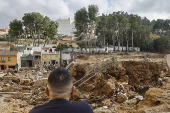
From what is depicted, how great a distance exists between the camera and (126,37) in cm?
3106

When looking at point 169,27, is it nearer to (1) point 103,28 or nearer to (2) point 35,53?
(1) point 103,28

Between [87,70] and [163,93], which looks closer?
[163,93]

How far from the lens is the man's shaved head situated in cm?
152

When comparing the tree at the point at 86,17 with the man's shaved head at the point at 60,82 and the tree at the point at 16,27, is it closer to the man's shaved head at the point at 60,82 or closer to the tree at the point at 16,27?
the tree at the point at 16,27

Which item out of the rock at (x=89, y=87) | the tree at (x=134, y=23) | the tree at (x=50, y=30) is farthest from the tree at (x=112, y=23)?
the rock at (x=89, y=87)

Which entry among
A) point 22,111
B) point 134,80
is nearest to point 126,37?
point 134,80

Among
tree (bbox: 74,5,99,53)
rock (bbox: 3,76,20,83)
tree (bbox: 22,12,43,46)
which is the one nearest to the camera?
rock (bbox: 3,76,20,83)

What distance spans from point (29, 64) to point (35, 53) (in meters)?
2.92

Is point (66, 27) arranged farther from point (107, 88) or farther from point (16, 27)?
point (107, 88)

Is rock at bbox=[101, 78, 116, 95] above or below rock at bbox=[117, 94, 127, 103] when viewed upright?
above

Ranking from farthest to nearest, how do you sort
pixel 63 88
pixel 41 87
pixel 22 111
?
pixel 41 87
pixel 22 111
pixel 63 88

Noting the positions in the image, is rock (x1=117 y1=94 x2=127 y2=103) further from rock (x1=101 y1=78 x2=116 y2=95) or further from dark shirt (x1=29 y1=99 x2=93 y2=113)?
dark shirt (x1=29 y1=99 x2=93 y2=113)

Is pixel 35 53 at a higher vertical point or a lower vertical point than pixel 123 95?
higher

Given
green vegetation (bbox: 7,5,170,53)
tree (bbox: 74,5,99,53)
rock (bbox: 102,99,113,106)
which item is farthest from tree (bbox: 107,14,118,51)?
rock (bbox: 102,99,113,106)
